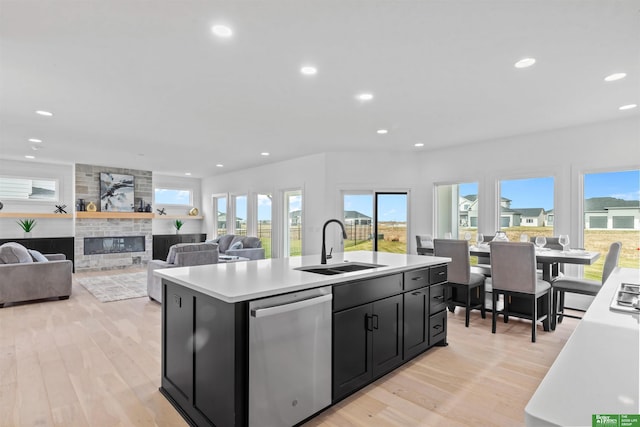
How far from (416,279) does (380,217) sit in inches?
157

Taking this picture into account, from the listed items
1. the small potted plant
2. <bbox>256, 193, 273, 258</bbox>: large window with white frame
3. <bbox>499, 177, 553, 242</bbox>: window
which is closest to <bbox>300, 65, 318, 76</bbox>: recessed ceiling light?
<bbox>499, 177, 553, 242</bbox>: window

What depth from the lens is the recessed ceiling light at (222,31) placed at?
238 cm

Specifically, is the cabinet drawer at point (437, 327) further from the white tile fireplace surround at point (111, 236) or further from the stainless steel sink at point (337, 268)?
the white tile fireplace surround at point (111, 236)

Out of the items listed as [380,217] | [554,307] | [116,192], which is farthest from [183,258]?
[116,192]

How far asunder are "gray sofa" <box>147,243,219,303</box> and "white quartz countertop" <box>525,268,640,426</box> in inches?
177

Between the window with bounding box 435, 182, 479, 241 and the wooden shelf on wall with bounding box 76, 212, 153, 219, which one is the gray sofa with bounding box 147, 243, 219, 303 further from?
the wooden shelf on wall with bounding box 76, 212, 153, 219

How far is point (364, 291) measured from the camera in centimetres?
237

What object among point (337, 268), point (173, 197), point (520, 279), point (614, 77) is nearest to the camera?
point (337, 268)

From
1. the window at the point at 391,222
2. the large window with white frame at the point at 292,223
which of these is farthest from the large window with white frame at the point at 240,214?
the window at the point at 391,222

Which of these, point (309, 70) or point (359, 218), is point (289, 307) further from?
point (359, 218)

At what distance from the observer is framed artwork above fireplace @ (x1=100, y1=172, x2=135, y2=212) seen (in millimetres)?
8594

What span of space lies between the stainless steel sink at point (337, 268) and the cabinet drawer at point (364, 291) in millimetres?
230

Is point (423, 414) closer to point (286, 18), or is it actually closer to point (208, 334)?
point (208, 334)

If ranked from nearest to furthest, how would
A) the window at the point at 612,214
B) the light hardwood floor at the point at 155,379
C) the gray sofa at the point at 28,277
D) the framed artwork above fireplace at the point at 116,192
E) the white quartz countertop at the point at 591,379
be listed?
the white quartz countertop at the point at 591,379 < the light hardwood floor at the point at 155,379 < the window at the point at 612,214 < the gray sofa at the point at 28,277 < the framed artwork above fireplace at the point at 116,192
